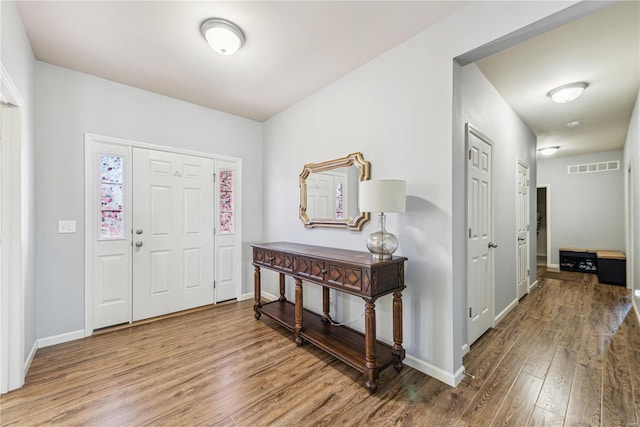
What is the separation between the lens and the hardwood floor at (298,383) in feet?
5.33

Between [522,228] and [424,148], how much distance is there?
2.93m

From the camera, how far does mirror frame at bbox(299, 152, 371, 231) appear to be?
249 cm

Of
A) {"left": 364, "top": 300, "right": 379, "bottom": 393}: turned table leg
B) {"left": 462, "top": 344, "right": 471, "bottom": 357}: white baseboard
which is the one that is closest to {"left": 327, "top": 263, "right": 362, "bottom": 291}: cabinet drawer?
{"left": 364, "top": 300, "right": 379, "bottom": 393}: turned table leg

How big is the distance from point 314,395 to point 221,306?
7.06ft

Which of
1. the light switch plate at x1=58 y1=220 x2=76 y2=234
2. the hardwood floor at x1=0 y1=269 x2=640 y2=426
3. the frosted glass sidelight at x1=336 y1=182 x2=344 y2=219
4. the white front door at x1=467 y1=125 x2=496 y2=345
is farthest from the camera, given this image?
the frosted glass sidelight at x1=336 y1=182 x2=344 y2=219

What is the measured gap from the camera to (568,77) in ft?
8.92

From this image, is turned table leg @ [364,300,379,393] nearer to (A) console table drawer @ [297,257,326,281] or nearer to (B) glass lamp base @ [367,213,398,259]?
(B) glass lamp base @ [367,213,398,259]

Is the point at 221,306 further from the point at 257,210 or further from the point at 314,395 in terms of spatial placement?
the point at 314,395

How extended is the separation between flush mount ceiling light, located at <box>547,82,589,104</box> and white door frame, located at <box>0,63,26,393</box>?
4.77 m

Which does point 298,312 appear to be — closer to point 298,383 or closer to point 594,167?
point 298,383

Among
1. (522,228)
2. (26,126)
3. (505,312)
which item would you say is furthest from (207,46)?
(522,228)

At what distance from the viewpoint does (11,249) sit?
182 cm

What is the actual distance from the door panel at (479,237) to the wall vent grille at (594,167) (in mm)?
4872

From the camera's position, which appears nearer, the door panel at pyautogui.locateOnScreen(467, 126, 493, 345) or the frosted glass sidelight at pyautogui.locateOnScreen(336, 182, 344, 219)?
the door panel at pyautogui.locateOnScreen(467, 126, 493, 345)
